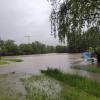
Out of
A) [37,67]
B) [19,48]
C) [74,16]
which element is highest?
[74,16]

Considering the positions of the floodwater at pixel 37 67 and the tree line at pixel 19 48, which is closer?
the floodwater at pixel 37 67

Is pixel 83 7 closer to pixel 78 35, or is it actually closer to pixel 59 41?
pixel 78 35

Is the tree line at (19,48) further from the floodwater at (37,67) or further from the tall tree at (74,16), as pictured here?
the tall tree at (74,16)

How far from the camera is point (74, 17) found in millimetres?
11344

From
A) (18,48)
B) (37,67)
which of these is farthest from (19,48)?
(37,67)

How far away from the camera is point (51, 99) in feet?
28.9

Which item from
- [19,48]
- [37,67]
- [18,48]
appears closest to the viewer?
[37,67]

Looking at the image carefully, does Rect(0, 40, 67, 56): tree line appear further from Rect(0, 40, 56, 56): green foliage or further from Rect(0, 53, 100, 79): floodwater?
Rect(0, 53, 100, 79): floodwater

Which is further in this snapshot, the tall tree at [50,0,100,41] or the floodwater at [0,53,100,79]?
the floodwater at [0,53,100,79]

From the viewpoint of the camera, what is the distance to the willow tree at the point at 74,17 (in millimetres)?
11055

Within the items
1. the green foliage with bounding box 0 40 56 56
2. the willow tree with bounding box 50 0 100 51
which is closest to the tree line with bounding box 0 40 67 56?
the green foliage with bounding box 0 40 56 56

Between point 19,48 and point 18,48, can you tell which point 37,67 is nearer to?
point 18,48

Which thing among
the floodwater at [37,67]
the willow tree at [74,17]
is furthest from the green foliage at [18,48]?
the willow tree at [74,17]

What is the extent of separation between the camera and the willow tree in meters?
11.1
